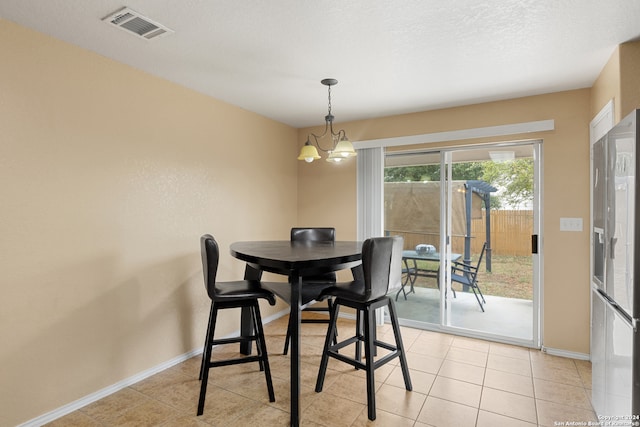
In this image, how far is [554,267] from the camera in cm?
320

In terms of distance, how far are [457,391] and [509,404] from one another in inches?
13.2

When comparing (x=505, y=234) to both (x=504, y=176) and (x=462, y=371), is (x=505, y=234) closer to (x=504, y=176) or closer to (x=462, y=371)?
(x=504, y=176)

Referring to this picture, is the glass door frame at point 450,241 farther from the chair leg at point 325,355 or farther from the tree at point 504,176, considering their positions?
the chair leg at point 325,355

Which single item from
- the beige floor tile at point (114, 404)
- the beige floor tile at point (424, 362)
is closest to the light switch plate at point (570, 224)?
the beige floor tile at point (424, 362)

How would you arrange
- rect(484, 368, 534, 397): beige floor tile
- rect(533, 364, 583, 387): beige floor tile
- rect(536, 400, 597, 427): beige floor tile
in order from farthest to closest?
rect(533, 364, 583, 387): beige floor tile < rect(484, 368, 534, 397): beige floor tile < rect(536, 400, 597, 427): beige floor tile

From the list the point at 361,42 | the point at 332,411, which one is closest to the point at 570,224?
the point at 361,42

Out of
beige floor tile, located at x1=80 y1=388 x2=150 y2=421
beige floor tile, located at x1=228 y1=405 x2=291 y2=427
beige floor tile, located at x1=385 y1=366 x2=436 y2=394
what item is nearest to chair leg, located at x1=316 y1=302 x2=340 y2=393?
beige floor tile, located at x1=228 y1=405 x2=291 y2=427

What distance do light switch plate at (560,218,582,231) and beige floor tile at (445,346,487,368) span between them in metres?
1.38

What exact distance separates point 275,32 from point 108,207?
5.62ft

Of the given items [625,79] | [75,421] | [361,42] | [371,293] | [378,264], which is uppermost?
[361,42]

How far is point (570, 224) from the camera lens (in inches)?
123

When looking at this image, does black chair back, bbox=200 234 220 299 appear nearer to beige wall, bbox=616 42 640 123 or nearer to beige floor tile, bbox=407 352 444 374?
beige floor tile, bbox=407 352 444 374

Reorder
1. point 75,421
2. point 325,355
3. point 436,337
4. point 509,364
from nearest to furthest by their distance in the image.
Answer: point 75,421 < point 325,355 < point 509,364 < point 436,337

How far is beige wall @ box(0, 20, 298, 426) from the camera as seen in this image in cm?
204
